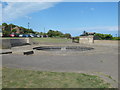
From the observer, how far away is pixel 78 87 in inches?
138

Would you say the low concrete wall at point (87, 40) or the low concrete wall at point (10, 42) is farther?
the low concrete wall at point (87, 40)

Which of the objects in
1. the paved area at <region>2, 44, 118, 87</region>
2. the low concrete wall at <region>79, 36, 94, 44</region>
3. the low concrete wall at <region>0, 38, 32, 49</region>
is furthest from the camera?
the low concrete wall at <region>79, 36, 94, 44</region>

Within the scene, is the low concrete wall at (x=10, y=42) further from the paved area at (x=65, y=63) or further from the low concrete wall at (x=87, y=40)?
the low concrete wall at (x=87, y=40)

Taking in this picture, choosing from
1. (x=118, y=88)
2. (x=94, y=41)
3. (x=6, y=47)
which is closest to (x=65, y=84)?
(x=118, y=88)

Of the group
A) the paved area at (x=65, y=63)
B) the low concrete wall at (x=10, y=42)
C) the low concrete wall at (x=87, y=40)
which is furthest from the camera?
the low concrete wall at (x=87, y=40)

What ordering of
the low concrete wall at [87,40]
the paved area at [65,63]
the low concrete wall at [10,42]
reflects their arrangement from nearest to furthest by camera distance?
1. the paved area at [65,63]
2. the low concrete wall at [10,42]
3. the low concrete wall at [87,40]

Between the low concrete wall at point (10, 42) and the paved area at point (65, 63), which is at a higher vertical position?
the low concrete wall at point (10, 42)

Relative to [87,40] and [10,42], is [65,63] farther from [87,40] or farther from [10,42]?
[87,40]

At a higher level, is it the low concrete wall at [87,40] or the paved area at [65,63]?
the low concrete wall at [87,40]

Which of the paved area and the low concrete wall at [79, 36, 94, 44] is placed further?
the low concrete wall at [79, 36, 94, 44]

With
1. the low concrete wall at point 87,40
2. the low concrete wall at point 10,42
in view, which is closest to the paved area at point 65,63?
the low concrete wall at point 10,42

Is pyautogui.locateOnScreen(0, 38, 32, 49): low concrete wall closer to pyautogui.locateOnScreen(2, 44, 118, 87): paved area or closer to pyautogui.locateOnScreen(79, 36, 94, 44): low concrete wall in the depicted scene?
pyautogui.locateOnScreen(2, 44, 118, 87): paved area

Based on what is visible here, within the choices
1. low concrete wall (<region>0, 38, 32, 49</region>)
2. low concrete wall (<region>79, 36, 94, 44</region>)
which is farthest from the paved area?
low concrete wall (<region>79, 36, 94, 44</region>)

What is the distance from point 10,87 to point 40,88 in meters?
0.80
